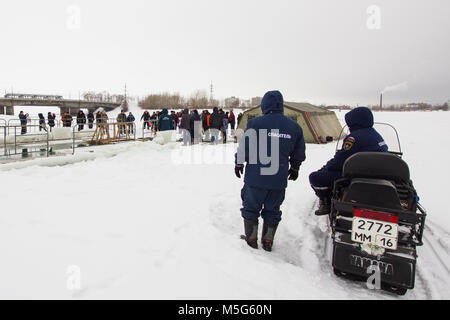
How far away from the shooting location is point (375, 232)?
2.98m

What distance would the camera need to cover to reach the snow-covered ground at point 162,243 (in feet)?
→ 8.43

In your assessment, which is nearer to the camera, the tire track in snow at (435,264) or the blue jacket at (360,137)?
the tire track in snow at (435,264)

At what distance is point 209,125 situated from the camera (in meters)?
14.2

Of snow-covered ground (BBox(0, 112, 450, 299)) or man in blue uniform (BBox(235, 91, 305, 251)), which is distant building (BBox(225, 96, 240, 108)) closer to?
snow-covered ground (BBox(0, 112, 450, 299))

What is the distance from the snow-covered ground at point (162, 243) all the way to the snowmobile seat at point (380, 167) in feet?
3.98

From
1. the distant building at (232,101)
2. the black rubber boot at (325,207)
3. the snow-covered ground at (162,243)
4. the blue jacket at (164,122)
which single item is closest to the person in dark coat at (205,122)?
the blue jacket at (164,122)

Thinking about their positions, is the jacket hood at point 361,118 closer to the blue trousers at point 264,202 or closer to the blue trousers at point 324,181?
the blue trousers at point 324,181

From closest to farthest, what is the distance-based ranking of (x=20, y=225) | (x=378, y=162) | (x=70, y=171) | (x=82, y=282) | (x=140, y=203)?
(x=82, y=282) → (x=378, y=162) → (x=20, y=225) → (x=140, y=203) → (x=70, y=171)

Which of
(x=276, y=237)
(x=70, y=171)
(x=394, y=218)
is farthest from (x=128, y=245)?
(x=70, y=171)

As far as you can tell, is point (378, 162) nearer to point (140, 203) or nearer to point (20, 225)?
point (140, 203)

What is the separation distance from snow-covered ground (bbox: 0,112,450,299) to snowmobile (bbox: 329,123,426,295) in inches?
9.4

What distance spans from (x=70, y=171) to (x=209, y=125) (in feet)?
25.7

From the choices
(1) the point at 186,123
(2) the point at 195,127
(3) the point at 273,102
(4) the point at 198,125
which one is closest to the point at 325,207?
(3) the point at 273,102

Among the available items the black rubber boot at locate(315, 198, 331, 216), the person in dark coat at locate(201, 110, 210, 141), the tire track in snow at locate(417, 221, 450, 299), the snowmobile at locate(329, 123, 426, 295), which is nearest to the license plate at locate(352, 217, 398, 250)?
the snowmobile at locate(329, 123, 426, 295)
